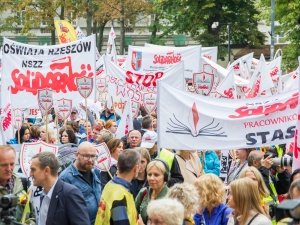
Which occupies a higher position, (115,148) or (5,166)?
(5,166)

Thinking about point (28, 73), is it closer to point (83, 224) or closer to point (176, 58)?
point (176, 58)

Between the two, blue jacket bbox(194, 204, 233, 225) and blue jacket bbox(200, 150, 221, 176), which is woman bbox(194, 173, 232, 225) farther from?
blue jacket bbox(200, 150, 221, 176)

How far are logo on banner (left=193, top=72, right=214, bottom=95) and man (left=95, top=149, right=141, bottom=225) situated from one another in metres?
10.9

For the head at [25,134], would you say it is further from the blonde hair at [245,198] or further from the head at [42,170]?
the blonde hair at [245,198]

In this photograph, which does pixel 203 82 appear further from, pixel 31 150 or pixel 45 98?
pixel 31 150

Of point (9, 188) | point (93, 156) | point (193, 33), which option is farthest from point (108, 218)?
point (193, 33)

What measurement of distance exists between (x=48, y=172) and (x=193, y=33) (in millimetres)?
47783

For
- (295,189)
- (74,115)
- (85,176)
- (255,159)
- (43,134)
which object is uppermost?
(295,189)

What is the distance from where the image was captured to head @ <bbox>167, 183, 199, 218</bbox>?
23.1 feet

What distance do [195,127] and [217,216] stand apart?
2.55m

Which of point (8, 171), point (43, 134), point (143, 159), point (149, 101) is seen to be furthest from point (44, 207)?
point (149, 101)

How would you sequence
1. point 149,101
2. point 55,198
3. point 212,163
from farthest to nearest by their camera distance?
point 149,101 → point 212,163 → point 55,198

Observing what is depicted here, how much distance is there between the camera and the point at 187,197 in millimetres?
7035

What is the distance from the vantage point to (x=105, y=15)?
50281mm
